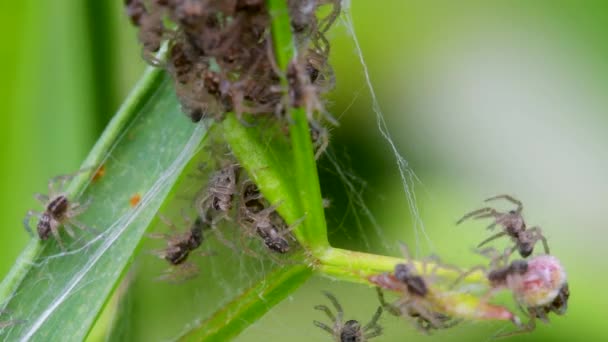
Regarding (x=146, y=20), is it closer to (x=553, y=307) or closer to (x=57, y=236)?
(x=57, y=236)

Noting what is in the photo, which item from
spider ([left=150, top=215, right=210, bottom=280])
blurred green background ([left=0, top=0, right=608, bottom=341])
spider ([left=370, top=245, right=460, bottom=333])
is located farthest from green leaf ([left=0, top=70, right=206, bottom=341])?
blurred green background ([left=0, top=0, right=608, bottom=341])

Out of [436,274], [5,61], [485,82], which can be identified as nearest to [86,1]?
[5,61]

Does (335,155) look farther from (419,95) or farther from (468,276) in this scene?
(468,276)

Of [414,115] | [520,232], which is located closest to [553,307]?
[520,232]

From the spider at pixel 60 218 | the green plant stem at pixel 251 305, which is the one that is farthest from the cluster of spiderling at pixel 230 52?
the spider at pixel 60 218

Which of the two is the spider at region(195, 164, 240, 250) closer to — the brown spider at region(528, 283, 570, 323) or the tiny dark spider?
the tiny dark spider

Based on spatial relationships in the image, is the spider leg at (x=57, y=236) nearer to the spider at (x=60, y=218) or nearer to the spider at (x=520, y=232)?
the spider at (x=60, y=218)

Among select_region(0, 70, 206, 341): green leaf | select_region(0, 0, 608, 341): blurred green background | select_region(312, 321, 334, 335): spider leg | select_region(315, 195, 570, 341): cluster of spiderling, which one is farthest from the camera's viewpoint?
select_region(0, 0, 608, 341): blurred green background
